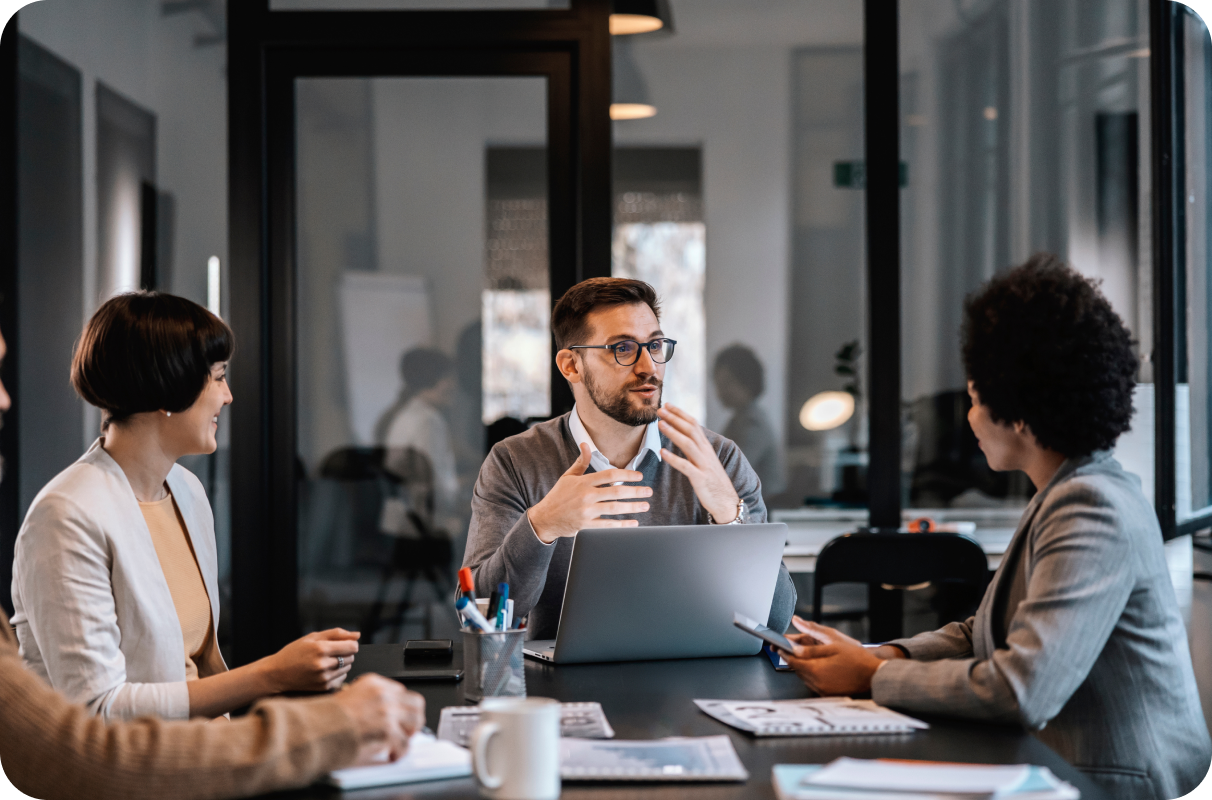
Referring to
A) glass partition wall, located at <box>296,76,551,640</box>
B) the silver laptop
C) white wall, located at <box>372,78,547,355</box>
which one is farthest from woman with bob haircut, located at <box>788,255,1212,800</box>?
white wall, located at <box>372,78,547,355</box>

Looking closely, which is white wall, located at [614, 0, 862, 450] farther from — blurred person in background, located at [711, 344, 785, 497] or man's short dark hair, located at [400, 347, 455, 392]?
man's short dark hair, located at [400, 347, 455, 392]

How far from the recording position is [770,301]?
484 cm

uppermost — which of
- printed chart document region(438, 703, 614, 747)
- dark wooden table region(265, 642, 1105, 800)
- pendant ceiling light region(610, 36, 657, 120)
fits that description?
pendant ceiling light region(610, 36, 657, 120)

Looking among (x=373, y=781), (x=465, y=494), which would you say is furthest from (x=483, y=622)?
(x=465, y=494)

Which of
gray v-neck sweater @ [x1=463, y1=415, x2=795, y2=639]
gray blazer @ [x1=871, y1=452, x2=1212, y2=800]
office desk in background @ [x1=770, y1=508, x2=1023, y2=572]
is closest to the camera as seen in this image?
gray blazer @ [x1=871, y1=452, x2=1212, y2=800]

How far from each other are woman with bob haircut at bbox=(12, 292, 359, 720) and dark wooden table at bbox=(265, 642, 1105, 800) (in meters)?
0.26

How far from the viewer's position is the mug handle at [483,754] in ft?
3.33

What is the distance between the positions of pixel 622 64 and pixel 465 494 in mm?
2305

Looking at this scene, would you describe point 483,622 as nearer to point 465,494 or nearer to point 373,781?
point 373,781

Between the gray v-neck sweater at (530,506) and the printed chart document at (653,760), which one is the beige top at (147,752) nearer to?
the printed chart document at (653,760)

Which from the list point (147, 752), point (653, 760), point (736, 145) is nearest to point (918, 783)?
point (653, 760)

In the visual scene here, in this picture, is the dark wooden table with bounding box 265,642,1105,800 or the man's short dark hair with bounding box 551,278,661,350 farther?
the man's short dark hair with bounding box 551,278,661,350

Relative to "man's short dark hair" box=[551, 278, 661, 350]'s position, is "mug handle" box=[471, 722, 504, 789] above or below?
below

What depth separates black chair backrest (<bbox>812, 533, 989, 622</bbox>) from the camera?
9.62 ft
